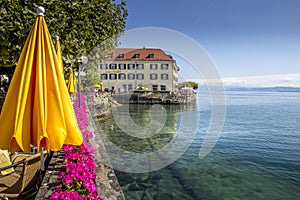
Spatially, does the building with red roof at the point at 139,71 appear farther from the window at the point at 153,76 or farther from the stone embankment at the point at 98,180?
the stone embankment at the point at 98,180

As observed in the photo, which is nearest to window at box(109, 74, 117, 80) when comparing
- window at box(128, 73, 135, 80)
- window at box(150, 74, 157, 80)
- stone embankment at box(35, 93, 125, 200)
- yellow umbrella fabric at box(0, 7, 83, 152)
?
window at box(128, 73, 135, 80)

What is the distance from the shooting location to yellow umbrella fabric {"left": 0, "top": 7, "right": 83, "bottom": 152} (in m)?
2.10

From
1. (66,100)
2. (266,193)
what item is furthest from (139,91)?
(66,100)

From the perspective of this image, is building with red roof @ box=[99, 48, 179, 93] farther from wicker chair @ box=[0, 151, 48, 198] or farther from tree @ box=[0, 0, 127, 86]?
wicker chair @ box=[0, 151, 48, 198]

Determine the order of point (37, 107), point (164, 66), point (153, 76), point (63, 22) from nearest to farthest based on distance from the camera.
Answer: point (37, 107)
point (63, 22)
point (164, 66)
point (153, 76)

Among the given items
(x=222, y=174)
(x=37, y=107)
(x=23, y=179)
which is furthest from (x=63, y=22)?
(x=222, y=174)

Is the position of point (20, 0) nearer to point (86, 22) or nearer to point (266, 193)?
point (86, 22)

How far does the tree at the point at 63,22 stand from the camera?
491 centimetres

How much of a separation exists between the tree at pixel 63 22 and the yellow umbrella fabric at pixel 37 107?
3.39 metres

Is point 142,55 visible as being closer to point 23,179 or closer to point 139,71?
point 139,71

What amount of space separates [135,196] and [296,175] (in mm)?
6885

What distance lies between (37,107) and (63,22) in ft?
16.4

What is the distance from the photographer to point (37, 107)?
2.10 m

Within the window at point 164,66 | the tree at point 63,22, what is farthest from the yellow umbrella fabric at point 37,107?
the window at point 164,66
